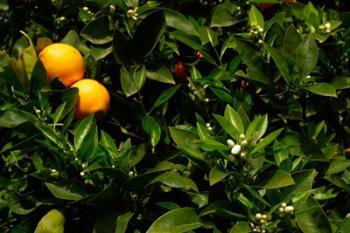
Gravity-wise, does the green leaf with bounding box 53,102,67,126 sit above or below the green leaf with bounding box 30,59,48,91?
below

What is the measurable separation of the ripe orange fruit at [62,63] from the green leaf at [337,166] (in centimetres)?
86

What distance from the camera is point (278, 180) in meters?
1.45

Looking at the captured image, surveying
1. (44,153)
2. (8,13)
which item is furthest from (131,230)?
(8,13)

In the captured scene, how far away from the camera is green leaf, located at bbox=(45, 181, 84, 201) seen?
59.5 inches

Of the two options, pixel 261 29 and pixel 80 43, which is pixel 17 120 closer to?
pixel 80 43

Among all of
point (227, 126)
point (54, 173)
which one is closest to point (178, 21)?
point (227, 126)

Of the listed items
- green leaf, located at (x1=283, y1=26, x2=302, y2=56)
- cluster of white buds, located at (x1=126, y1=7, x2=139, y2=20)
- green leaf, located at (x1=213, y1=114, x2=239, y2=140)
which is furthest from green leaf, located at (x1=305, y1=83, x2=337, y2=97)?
cluster of white buds, located at (x1=126, y1=7, x2=139, y2=20)

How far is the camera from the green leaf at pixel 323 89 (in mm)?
1699

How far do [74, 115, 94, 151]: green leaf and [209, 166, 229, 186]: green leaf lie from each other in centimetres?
39

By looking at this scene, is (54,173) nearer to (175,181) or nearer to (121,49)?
(175,181)

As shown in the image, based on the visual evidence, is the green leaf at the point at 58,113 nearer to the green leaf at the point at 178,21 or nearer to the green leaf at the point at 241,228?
the green leaf at the point at 178,21

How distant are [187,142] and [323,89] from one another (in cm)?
47

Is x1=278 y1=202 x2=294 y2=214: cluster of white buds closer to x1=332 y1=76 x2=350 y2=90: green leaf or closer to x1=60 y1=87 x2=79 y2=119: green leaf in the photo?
x1=332 y1=76 x2=350 y2=90: green leaf

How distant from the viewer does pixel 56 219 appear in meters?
1.57
